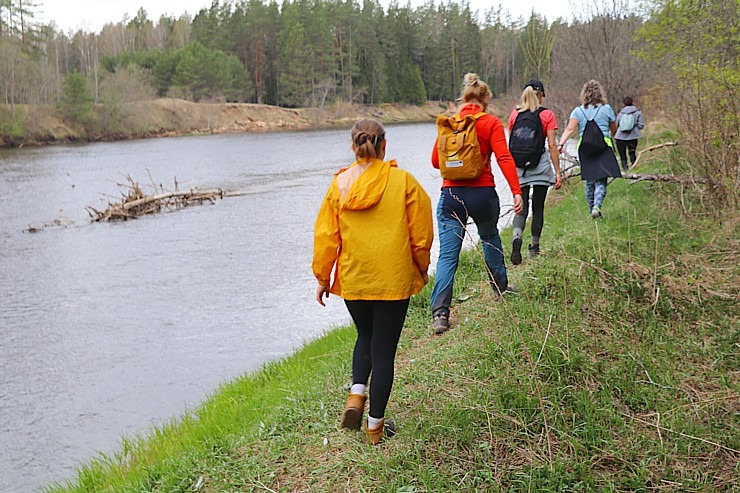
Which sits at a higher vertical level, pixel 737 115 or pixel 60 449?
pixel 737 115

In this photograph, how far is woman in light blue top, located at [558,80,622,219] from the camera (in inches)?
377

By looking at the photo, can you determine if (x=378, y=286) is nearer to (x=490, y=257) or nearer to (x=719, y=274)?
(x=490, y=257)

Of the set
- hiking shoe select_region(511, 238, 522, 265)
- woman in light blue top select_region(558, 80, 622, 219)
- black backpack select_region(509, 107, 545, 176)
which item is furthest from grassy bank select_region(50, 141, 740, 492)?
woman in light blue top select_region(558, 80, 622, 219)

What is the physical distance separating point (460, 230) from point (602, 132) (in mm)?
4536

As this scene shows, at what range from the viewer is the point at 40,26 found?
93750 millimetres

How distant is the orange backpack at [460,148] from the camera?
5590 millimetres

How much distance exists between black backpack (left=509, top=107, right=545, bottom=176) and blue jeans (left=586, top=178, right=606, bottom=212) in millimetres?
2742

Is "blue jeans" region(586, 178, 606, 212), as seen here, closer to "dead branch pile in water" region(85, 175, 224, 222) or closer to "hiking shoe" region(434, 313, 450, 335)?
"hiking shoe" region(434, 313, 450, 335)

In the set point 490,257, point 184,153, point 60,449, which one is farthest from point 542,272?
point 184,153

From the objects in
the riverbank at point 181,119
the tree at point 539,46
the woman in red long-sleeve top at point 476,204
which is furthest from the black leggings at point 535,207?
the riverbank at point 181,119

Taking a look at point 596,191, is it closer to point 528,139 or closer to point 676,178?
point 676,178

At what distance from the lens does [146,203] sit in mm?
25031

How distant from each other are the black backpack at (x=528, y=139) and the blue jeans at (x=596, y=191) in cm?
274

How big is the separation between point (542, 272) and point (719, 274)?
4.77 feet
